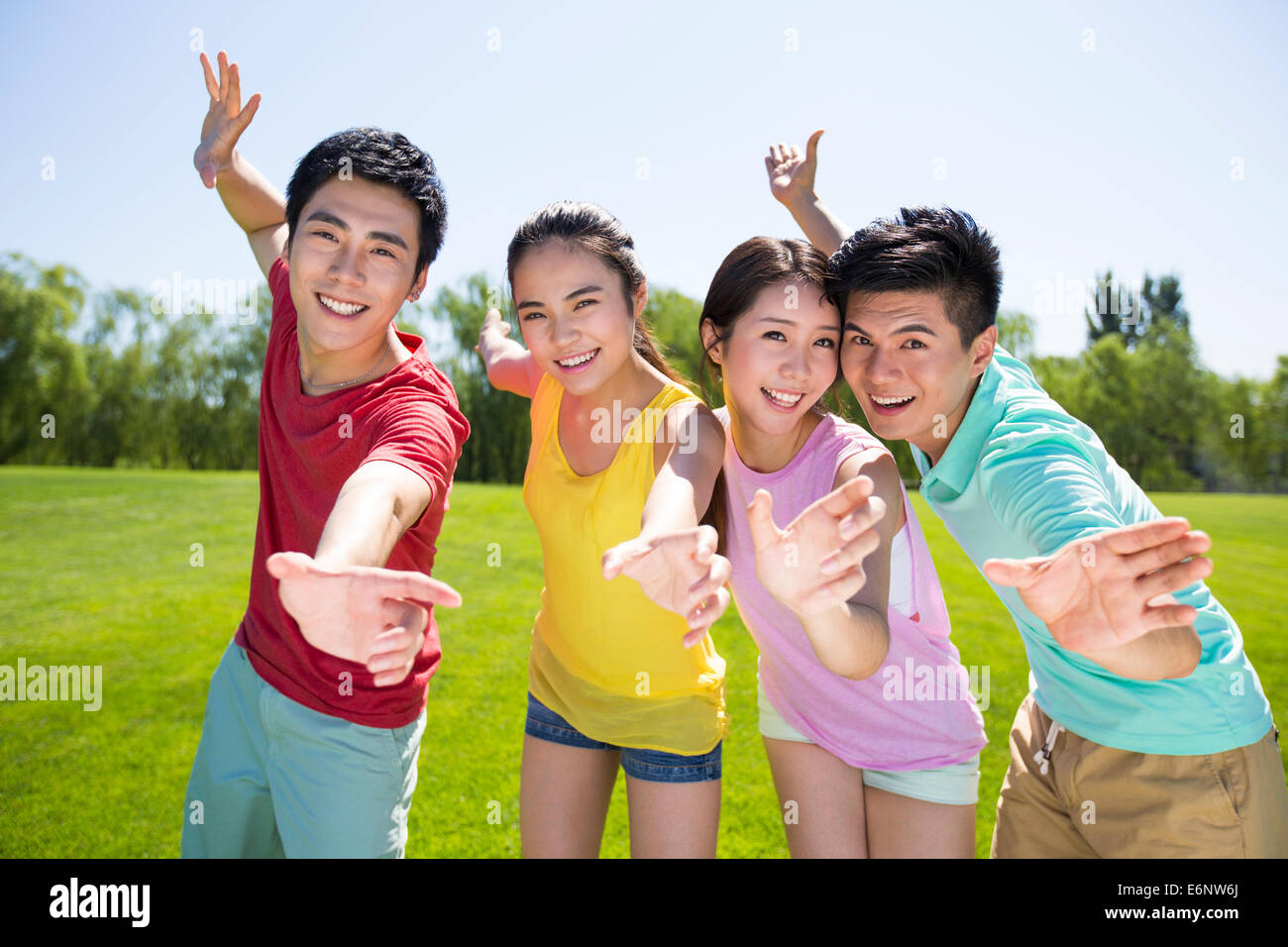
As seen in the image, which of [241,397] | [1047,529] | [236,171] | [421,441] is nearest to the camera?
[1047,529]

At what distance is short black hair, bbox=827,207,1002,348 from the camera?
2494 mm

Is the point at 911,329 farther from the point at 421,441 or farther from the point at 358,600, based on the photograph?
the point at 358,600

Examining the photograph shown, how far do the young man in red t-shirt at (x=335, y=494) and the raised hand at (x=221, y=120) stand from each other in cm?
61

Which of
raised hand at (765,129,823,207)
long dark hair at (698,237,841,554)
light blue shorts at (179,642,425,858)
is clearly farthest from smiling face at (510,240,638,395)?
raised hand at (765,129,823,207)

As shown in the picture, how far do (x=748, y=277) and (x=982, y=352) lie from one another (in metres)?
0.82

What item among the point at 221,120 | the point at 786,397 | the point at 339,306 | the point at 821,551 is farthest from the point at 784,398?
the point at 221,120

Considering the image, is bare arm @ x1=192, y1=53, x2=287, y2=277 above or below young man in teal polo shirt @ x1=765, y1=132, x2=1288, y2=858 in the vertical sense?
above

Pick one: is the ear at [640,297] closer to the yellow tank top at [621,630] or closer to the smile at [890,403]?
the yellow tank top at [621,630]

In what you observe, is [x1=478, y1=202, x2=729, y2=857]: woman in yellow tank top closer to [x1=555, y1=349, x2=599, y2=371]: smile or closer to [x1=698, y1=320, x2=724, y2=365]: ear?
[x1=555, y1=349, x2=599, y2=371]: smile

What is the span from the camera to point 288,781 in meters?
2.31

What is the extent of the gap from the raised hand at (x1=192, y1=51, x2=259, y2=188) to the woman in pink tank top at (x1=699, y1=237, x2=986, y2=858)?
1.91 metres

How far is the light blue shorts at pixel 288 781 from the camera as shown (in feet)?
7.47

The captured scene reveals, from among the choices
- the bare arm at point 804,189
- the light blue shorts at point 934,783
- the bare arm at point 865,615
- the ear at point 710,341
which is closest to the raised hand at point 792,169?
the bare arm at point 804,189
